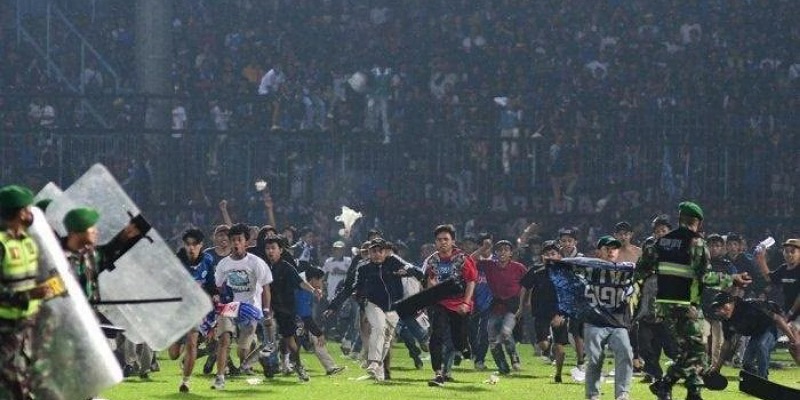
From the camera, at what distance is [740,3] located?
131 feet

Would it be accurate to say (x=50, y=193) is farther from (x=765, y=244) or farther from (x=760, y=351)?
(x=765, y=244)

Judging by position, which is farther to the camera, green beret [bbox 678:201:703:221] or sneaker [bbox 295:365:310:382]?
A: sneaker [bbox 295:365:310:382]

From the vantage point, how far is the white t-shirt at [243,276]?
21.2 metres

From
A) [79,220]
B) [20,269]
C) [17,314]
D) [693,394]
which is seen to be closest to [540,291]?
[693,394]

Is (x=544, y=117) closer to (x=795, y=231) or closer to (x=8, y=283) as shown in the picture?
(x=795, y=231)

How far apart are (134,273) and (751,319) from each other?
34.9 ft

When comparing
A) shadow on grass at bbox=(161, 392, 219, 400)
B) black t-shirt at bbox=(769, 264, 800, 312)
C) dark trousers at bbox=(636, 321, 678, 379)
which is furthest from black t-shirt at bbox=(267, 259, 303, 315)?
black t-shirt at bbox=(769, 264, 800, 312)

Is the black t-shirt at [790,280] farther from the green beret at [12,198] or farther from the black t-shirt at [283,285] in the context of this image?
the green beret at [12,198]

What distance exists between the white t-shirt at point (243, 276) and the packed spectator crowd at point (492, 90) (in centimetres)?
1279

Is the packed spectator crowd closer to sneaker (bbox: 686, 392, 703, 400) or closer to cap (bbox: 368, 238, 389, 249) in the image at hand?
cap (bbox: 368, 238, 389, 249)

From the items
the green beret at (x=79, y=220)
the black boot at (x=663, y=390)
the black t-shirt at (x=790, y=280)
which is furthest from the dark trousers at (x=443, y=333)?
the green beret at (x=79, y=220)

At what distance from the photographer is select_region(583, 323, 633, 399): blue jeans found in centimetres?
1856

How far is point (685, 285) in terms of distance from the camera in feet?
55.0

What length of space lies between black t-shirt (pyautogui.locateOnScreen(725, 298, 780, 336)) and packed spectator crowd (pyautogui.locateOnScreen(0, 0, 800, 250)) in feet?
38.4
